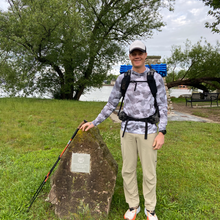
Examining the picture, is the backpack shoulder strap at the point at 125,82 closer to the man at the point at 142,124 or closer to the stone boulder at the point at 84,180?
the man at the point at 142,124

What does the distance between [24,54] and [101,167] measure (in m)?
15.0

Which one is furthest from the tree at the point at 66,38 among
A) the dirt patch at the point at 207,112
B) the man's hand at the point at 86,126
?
the man's hand at the point at 86,126

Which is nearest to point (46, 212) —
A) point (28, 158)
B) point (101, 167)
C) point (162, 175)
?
point (101, 167)

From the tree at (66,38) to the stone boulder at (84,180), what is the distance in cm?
1301

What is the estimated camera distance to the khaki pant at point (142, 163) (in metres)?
2.44

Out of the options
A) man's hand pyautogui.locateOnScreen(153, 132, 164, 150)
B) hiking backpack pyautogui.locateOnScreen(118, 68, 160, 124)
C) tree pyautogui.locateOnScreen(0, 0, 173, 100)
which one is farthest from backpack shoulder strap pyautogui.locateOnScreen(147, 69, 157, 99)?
tree pyautogui.locateOnScreen(0, 0, 173, 100)

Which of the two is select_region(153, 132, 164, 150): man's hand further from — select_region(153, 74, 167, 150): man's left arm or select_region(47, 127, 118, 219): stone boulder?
select_region(47, 127, 118, 219): stone boulder

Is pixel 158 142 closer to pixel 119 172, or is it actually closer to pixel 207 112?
pixel 119 172

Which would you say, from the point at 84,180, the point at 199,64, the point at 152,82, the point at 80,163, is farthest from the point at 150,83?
the point at 199,64

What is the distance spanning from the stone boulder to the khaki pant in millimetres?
238

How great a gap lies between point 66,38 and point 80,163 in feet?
47.5

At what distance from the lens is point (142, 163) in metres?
2.51

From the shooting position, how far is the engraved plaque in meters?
2.66

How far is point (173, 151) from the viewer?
5.25 metres
